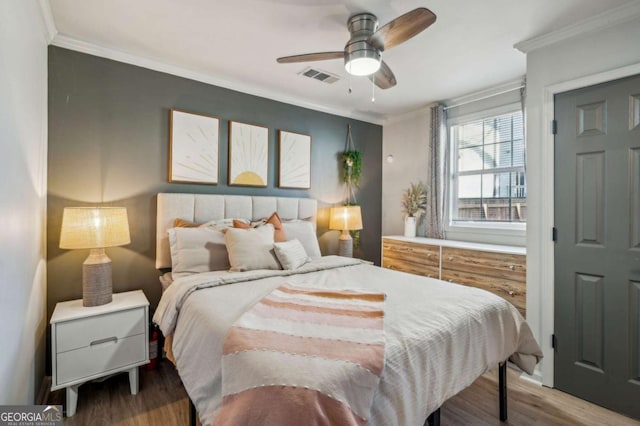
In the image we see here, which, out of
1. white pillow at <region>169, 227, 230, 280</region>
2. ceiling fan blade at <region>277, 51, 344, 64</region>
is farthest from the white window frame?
white pillow at <region>169, 227, 230, 280</region>

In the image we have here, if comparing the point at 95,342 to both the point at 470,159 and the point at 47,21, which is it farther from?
the point at 470,159

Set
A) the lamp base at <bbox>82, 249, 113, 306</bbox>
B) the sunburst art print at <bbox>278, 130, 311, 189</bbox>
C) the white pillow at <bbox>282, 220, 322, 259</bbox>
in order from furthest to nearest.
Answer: the sunburst art print at <bbox>278, 130, 311, 189</bbox>
the white pillow at <bbox>282, 220, 322, 259</bbox>
the lamp base at <bbox>82, 249, 113, 306</bbox>

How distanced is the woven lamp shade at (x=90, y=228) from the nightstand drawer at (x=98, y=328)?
1.64 ft

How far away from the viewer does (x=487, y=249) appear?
285 cm

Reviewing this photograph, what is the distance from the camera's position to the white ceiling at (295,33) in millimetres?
1962

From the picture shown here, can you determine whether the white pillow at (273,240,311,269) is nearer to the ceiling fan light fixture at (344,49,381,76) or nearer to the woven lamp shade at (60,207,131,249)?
the woven lamp shade at (60,207,131,249)

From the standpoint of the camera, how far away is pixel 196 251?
244cm

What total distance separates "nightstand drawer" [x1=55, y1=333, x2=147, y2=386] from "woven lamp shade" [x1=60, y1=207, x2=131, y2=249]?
2.26ft

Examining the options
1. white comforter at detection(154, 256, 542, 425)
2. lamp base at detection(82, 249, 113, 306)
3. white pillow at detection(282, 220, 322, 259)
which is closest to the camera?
white comforter at detection(154, 256, 542, 425)

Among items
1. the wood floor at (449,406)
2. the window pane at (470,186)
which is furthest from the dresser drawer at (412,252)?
the wood floor at (449,406)

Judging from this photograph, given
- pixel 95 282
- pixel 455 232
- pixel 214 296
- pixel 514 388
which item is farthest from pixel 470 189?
pixel 95 282

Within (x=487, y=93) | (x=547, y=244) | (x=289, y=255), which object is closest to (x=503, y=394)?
(x=547, y=244)

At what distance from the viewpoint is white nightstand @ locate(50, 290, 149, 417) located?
1.90 meters

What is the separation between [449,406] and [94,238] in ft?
8.99
